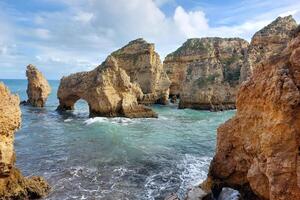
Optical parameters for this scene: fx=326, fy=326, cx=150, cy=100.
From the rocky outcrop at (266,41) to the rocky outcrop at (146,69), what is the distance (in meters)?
20.4

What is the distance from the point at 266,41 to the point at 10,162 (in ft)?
164

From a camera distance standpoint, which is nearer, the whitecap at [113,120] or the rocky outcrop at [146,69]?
the whitecap at [113,120]

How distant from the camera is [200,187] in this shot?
47.6 ft

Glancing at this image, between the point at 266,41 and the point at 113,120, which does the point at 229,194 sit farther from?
the point at 266,41

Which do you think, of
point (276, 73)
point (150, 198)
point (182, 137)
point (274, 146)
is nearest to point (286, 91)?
point (276, 73)

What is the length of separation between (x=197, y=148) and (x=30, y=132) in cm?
1868

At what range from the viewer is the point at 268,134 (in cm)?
1012

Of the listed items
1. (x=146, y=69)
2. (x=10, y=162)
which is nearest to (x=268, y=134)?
(x=10, y=162)

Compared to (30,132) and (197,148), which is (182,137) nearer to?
(197,148)

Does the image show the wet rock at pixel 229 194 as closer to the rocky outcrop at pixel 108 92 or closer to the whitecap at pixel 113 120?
the whitecap at pixel 113 120

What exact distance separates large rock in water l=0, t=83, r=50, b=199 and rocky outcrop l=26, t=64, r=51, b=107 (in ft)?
142

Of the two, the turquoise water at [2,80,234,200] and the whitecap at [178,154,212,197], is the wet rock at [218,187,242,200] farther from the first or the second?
the turquoise water at [2,80,234,200]

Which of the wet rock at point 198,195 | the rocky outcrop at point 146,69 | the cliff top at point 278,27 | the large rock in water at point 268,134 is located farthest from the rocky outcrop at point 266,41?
the wet rock at point 198,195

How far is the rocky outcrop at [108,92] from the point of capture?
4438 cm
